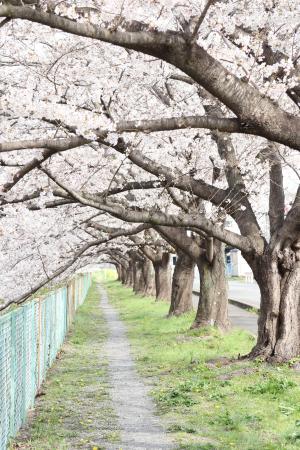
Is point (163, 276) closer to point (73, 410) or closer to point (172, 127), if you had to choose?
point (73, 410)

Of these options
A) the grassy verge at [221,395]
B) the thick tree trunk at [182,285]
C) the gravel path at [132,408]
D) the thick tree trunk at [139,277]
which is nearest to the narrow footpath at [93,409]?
the gravel path at [132,408]

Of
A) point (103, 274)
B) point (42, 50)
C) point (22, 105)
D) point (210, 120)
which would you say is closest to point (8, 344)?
point (22, 105)

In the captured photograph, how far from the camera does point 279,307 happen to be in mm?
13055

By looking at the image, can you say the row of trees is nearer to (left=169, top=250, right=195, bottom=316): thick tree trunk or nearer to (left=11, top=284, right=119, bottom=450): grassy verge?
(left=11, top=284, right=119, bottom=450): grassy verge

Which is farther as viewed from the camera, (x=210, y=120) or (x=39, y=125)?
(x=39, y=125)

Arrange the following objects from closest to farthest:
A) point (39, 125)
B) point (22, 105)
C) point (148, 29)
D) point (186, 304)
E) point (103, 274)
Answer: point (148, 29) → point (22, 105) → point (39, 125) → point (186, 304) → point (103, 274)

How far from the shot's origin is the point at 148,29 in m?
5.75

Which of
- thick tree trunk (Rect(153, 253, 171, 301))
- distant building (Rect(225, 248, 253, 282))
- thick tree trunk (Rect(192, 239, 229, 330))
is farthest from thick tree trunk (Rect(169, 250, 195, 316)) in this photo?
distant building (Rect(225, 248, 253, 282))

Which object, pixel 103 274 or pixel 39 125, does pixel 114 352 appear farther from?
pixel 103 274

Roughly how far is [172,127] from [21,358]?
4.29 metres

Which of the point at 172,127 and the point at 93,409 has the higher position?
the point at 172,127

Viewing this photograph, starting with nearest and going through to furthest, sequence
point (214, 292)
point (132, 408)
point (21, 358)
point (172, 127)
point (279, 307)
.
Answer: point (172, 127)
point (21, 358)
point (132, 408)
point (279, 307)
point (214, 292)

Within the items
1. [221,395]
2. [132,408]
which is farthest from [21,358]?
[221,395]

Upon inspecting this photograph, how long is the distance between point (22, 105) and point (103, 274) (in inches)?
4615
